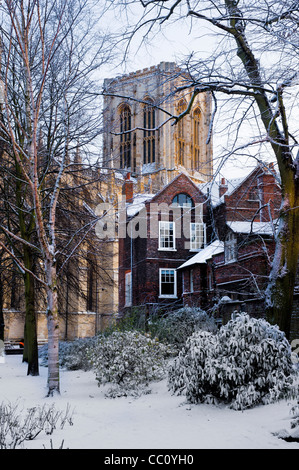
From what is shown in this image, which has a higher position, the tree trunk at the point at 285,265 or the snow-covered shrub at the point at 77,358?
the tree trunk at the point at 285,265

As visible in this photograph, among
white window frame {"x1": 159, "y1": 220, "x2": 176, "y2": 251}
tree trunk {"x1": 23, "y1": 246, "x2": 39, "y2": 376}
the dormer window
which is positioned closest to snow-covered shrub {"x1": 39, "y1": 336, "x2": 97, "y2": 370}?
tree trunk {"x1": 23, "y1": 246, "x2": 39, "y2": 376}

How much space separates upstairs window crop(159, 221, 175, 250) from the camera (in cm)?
3206

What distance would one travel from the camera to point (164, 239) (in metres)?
32.1

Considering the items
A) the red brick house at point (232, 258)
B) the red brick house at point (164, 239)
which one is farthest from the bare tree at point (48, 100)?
the red brick house at point (164, 239)

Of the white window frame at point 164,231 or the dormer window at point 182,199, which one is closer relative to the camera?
the white window frame at point 164,231

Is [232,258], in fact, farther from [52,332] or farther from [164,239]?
[52,332]

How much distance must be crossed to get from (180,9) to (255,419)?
7199 mm

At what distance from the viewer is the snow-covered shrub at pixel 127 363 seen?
39.3 feet

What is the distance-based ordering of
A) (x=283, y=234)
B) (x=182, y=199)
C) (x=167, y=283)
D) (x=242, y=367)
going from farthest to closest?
(x=182, y=199)
(x=167, y=283)
(x=283, y=234)
(x=242, y=367)

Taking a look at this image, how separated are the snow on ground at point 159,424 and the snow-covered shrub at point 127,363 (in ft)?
1.59

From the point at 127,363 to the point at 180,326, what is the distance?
21.2 feet

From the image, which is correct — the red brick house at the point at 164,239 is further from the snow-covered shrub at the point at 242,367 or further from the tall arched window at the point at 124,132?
the snow-covered shrub at the point at 242,367

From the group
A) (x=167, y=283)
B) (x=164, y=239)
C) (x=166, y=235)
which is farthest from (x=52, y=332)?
(x=166, y=235)
